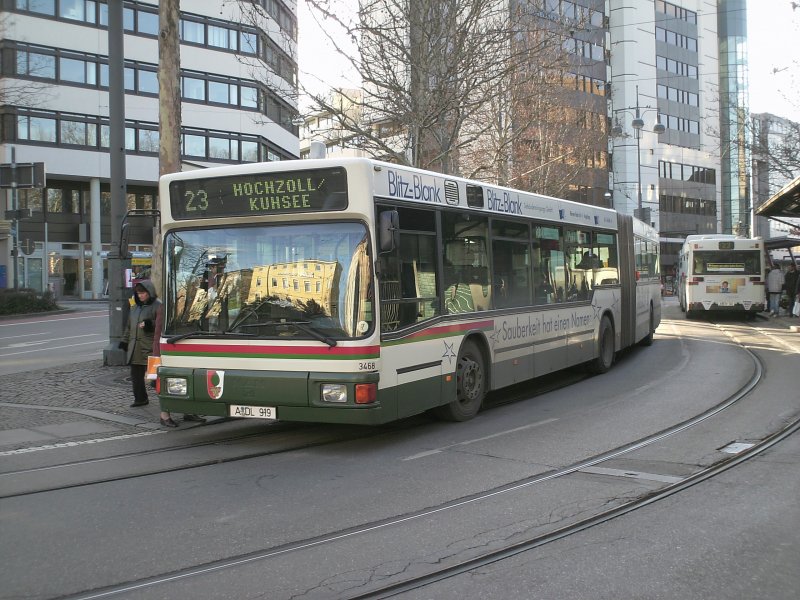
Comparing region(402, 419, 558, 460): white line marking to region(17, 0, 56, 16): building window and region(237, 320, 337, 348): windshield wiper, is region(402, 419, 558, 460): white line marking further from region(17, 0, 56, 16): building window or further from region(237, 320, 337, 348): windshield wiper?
region(17, 0, 56, 16): building window

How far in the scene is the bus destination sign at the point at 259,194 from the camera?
278 inches

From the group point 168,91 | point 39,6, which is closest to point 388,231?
point 168,91

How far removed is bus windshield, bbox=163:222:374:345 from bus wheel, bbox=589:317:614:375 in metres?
7.12

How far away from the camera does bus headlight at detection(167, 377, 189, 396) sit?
7.55 m

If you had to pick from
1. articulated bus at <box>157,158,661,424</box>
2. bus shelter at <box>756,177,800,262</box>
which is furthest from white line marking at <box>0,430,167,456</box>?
bus shelter at <box>756,177,800,262</box>

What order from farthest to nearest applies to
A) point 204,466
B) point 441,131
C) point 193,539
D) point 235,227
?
point 441,131, point 235,227, point 204,466, point 193,539

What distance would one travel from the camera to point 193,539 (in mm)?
4777

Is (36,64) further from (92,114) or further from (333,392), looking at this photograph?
(333,392)

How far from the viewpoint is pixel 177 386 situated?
7594 mm

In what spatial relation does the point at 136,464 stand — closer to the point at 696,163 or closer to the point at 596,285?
the point at 596,285

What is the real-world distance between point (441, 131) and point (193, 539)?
14.5m

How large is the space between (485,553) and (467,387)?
434 centimetres

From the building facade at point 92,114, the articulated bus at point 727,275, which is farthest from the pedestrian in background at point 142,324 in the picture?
the building facade at point 92,114

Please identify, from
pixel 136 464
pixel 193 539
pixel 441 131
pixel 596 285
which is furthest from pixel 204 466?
pixel 441 131
